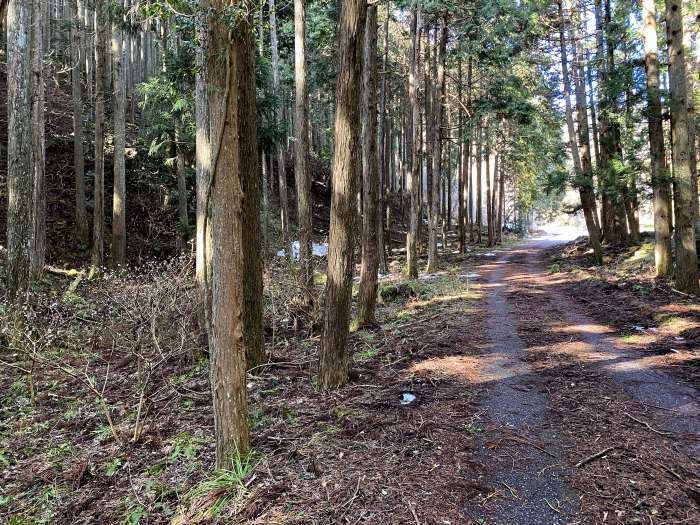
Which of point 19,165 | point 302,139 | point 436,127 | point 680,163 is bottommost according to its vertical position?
point 680,163

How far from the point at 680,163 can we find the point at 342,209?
30.8ft

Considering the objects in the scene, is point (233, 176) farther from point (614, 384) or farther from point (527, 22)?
point (527, 22)

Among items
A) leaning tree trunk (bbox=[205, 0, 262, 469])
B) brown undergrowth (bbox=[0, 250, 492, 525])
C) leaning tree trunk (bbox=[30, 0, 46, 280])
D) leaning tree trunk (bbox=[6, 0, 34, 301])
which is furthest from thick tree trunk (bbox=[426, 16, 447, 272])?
leaning tree trunk (bbox=[205, 0, 262, 469])

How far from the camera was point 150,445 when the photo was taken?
4.79 meters

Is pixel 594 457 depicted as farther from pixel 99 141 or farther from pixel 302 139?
pixel 99 141

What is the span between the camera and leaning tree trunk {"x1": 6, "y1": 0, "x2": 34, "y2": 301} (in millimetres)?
8938

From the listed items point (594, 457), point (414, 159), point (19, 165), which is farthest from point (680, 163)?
point (19, 165)

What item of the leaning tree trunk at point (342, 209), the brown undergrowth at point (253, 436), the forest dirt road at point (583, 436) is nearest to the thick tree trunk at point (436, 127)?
the brown undergrowth at point (253, 436)

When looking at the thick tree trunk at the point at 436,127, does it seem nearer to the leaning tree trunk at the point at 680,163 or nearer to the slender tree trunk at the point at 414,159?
the slender tree trunk at the point at 414,159

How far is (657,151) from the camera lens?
1193 cm

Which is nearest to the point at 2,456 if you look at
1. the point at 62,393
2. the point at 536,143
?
the point at 62,393

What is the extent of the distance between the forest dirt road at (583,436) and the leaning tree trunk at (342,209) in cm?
189

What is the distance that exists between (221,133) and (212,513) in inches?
113

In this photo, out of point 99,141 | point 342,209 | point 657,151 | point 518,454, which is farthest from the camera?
point 99,141
